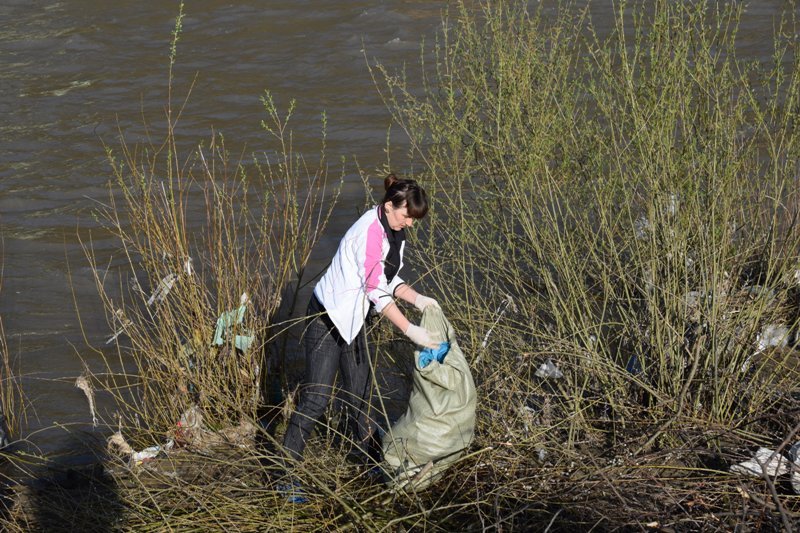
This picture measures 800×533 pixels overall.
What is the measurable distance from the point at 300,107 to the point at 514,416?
7472mm

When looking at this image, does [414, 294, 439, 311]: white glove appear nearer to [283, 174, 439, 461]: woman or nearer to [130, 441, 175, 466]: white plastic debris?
[283, 174, 439, 461]: woman

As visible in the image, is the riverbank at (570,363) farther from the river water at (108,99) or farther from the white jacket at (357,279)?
the river water at (108,99)

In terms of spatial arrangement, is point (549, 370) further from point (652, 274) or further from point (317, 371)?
point (317, 371)

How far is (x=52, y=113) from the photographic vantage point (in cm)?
1158

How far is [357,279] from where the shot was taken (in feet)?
14.4

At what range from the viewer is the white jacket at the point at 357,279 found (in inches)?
170

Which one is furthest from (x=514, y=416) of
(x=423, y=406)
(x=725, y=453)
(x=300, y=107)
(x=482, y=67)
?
(x=300, y=107)

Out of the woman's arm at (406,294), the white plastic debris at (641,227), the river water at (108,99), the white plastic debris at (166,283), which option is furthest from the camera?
the river water at (108,99)

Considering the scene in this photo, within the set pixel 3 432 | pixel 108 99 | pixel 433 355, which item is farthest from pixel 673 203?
pixel 108 99

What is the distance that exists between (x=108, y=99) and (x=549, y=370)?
859 cm

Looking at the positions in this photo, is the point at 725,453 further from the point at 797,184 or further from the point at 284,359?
the point at 284,359

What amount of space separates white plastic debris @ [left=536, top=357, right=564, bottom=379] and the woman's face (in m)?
0.95

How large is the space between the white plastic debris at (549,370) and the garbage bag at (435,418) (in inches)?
24.1

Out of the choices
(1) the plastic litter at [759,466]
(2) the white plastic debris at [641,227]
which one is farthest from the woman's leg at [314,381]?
(1) the plastic litter at [759,466]
